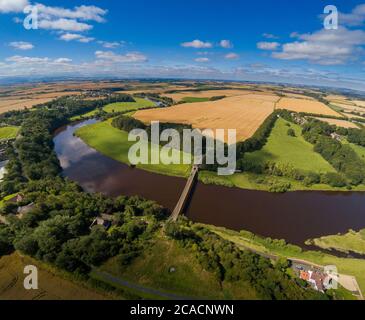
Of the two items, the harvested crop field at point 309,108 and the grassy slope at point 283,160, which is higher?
the harvested crop field at point 309,108

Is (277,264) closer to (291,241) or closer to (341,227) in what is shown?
(291,241)

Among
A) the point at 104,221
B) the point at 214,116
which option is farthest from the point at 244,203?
the point at 214,116

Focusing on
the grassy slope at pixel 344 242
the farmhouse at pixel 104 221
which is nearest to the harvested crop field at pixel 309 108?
the grassy slope at pixel 344 242

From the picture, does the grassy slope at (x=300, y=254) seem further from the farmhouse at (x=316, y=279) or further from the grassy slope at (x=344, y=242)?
the farmhouse at (x=316, y=279)

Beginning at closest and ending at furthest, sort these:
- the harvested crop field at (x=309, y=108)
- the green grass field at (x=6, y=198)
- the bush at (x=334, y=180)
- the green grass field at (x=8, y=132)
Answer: the green grass field at (x=6, y=198), the bush at (x=334, y=180), the green grass field at (x=8, y=132), the harvested crop field at (x=309, y=108)

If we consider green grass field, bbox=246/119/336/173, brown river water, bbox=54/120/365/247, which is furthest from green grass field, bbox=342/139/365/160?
brown river water, bbox=54/120/365/247

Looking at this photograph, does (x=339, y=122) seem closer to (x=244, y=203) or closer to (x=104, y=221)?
(x=244, y=203)
